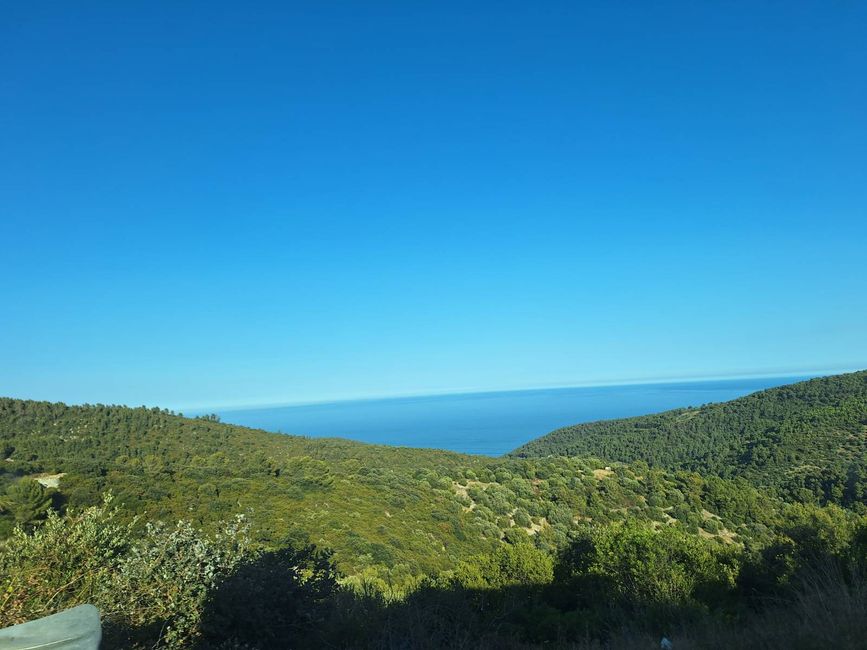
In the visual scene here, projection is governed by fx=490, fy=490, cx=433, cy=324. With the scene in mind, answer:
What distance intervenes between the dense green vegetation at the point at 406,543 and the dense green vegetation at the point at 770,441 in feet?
1.88

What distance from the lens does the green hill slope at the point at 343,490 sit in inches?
916

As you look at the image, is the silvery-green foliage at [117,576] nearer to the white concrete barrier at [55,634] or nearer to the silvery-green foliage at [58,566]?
the silvery-green foliage at [58,566]

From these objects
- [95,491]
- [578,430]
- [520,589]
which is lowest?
[578,430]

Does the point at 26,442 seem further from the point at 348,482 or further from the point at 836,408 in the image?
the point at 836,408

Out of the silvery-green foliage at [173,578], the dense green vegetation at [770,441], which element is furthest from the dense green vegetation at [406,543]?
the dense green vegetation at [770,441]

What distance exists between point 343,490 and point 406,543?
787 cm

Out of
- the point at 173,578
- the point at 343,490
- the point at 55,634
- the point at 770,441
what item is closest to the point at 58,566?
the point at 173,578

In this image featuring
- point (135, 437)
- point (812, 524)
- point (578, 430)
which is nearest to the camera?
point (812, 524)

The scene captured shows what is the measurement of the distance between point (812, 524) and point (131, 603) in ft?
72.4

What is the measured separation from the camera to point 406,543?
25891mm

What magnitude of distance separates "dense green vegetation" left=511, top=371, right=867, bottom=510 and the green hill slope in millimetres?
10119

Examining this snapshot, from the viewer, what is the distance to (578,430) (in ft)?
407

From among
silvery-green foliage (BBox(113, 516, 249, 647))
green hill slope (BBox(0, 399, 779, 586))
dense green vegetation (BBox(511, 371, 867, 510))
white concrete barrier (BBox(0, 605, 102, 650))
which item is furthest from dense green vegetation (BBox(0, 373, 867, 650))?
white concrete barrier (BBox(0, 605, 102, 650))

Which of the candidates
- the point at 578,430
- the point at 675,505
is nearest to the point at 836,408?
the point at 675,505
